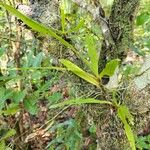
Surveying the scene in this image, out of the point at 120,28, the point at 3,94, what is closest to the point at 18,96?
the point at 3,94

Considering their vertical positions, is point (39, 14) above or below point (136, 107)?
above

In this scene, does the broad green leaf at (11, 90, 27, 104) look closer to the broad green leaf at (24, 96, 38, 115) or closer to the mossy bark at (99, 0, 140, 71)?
the broad green leaf at (24, 96, 38, 115)

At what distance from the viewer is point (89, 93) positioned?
0.63 metres

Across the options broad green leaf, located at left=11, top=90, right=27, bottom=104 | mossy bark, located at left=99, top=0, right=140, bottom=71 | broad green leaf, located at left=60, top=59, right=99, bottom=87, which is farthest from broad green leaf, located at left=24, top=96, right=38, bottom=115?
broad green leaf, located at left=60, top=59, right=99, bottom=87

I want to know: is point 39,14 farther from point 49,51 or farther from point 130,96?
point 130,96

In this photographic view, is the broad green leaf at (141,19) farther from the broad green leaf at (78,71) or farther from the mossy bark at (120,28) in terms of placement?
the broad green leaf at (78,71)

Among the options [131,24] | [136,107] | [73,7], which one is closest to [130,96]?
[136,107]

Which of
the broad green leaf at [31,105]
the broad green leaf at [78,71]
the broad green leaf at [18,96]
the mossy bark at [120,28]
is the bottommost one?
the broad green leaf at [31,105]

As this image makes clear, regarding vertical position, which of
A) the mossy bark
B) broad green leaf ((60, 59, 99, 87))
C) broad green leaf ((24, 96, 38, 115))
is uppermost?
the mossy bark

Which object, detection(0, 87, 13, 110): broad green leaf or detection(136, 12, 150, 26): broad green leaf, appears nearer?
detection(136, 12, 150, 26): broad green leaf

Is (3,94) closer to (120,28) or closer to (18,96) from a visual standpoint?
(18,96)

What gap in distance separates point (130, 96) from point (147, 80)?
0.06m

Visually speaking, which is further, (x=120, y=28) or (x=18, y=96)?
(x=18, y=96)

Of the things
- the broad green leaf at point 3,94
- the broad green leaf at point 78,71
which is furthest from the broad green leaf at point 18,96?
the broad green leaf at point 78,71
